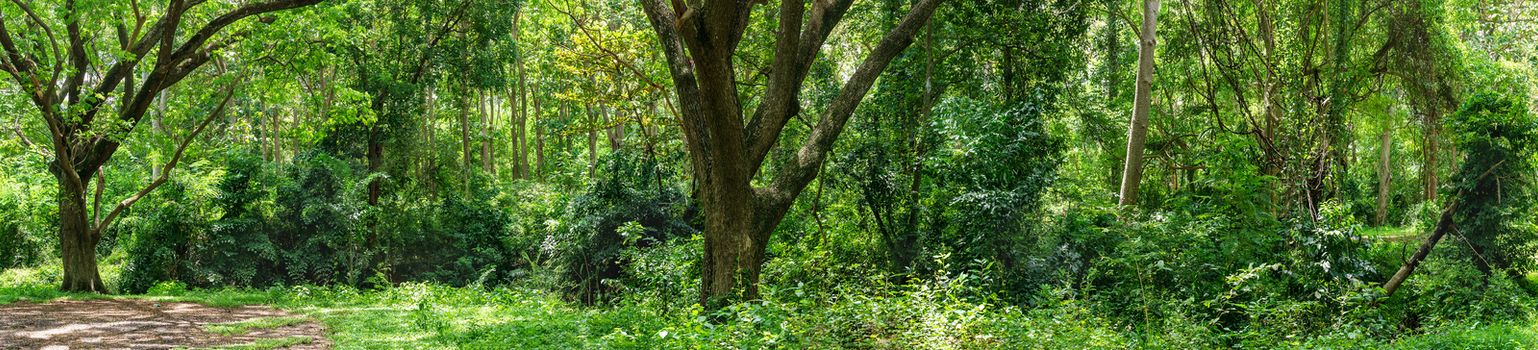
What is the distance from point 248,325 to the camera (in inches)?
444

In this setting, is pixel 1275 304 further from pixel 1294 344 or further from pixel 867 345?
pixel 867 345

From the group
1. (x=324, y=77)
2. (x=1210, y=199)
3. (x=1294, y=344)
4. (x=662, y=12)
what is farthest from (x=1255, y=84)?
(x=324, y=77)

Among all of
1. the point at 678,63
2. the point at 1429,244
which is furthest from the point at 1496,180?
the point at 678,63

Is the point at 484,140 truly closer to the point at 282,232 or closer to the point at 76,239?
the point at 282,232

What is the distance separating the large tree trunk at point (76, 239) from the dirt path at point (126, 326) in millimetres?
1484

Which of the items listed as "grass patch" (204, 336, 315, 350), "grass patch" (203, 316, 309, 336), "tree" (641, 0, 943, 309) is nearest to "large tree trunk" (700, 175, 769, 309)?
→ "tree" (641, 0, 943, 309)

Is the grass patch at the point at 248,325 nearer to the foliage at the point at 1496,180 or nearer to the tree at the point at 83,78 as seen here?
the tree at the point at 83,78

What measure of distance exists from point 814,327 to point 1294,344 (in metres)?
4.12

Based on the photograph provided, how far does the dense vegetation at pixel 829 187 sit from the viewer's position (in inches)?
360

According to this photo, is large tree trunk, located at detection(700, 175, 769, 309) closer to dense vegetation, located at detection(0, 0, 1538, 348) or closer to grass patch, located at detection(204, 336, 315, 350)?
dense vegetation, located at detection(0, 0, 1538, 348)

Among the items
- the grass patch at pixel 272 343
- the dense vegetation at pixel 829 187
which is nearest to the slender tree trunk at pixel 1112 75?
the dense vegetation at pixel 829 187

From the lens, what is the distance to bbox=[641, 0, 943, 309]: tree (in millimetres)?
8469

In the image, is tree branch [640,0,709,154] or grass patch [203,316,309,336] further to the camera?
grass patch [203,316,309,336]

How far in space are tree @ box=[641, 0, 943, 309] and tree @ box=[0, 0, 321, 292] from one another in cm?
800
